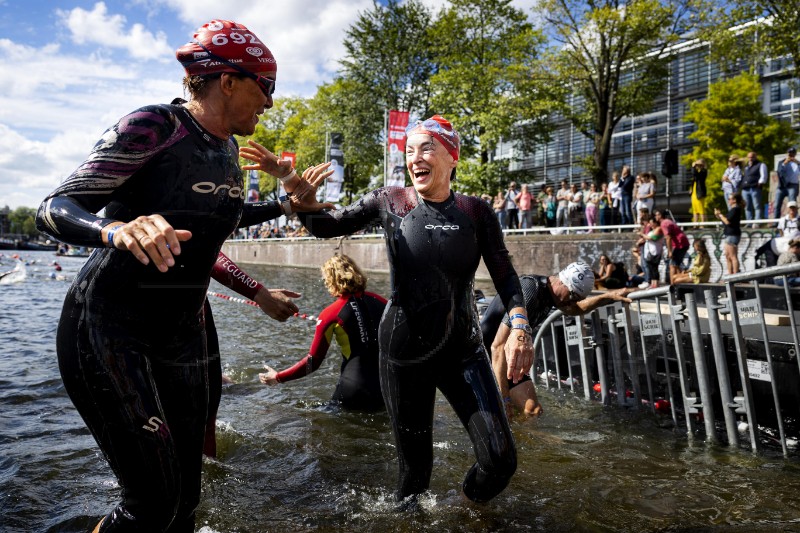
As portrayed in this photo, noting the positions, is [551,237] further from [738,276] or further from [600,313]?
[738,276]

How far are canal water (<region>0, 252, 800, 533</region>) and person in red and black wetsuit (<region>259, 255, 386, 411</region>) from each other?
32cm

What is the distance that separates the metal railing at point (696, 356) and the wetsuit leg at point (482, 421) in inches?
104

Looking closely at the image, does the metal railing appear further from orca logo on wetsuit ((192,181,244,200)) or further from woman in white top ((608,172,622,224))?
woman in white top ((608,172,622,224))

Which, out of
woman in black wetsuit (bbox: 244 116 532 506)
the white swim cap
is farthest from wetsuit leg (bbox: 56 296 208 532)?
the white swim cap

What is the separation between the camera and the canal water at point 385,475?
13.3 feet

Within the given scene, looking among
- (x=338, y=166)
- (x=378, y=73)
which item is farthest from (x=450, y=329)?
(x=378, y=73)

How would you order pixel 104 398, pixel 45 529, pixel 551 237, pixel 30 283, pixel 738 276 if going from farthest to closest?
pixel 30 283
pixel 551 237
pixel 738 276
pixel 45 529
pixel 104 398

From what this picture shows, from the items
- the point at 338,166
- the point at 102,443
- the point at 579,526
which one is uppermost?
the point at 338,166

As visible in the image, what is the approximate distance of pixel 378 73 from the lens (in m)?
43.6

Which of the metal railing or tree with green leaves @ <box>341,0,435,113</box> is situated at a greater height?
tree with green leaves @ <box>341,0,435,113</box>

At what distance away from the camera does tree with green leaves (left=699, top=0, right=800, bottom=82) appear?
21.4m

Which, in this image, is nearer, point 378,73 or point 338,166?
point 338,166

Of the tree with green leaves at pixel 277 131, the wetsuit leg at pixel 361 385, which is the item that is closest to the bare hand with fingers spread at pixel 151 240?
the wetsuit leg at pixel 361 385

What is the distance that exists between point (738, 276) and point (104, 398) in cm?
458
